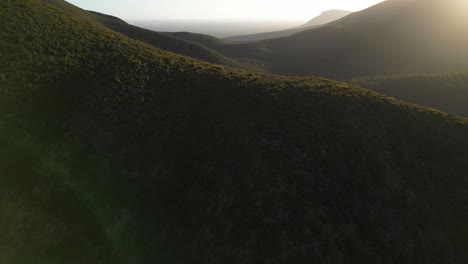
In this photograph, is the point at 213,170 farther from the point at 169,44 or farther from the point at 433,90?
the point at 169,44

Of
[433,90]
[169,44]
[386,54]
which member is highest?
[169,44]

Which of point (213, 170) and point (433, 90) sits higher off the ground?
point (213, 170)

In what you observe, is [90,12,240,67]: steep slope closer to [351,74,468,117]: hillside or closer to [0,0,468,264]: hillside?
[351,74,468,117]: hillside

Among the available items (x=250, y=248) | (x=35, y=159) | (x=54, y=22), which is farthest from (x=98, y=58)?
(x=250, y=248)

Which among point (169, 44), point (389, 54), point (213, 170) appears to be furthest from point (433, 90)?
point (169, 44)

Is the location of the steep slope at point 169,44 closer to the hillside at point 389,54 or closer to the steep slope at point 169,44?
the steep slope at point 169,44

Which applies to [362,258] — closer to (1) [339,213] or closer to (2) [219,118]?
(1) [339,213]

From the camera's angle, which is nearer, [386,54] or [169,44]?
[169,44]
